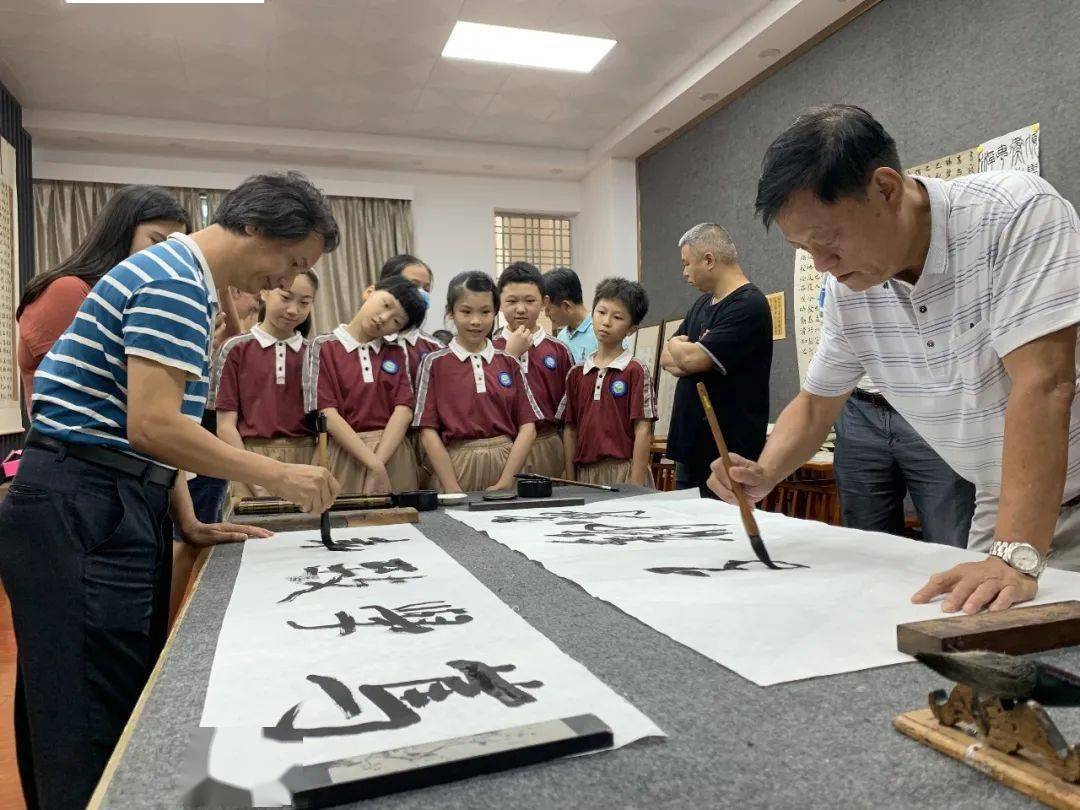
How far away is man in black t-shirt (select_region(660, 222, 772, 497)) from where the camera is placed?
2.51 m

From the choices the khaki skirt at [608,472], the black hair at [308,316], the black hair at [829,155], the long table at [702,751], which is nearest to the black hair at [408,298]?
the black hair at [308,316]

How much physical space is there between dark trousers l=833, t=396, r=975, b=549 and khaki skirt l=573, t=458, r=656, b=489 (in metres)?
0.71

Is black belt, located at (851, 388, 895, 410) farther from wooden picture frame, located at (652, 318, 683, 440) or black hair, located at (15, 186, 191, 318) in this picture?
wooden picture frame, located at (652, 318, 683, 440)

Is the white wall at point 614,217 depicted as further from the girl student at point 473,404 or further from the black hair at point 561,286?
the girl student at point 473,404

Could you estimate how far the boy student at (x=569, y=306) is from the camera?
343cm

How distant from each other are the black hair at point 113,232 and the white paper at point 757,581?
991 millimetres

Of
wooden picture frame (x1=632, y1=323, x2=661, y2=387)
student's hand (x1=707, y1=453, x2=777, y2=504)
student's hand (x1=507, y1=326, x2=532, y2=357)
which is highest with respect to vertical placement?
wooden picture frame (x1=632, y1=323, x2=661, y2=387)

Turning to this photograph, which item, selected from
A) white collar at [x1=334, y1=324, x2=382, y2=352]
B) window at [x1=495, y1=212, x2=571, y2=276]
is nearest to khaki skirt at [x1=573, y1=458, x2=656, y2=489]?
white collar at [x1=334, y1=324, x2=382, y2=352]

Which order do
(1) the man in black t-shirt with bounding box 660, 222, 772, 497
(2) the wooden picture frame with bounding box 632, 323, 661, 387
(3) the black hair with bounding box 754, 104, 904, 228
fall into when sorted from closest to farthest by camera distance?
(3) the black hair with bounding box 754, 104, 904, 228, (1) the man in black t-shirt with bounding box 660, 222, 772, 497, (2) the wooden picture frame with bounding box 632, 323, 661, 387

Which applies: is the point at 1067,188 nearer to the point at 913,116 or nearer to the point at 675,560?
the point at 913,116

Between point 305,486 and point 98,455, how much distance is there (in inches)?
11.5

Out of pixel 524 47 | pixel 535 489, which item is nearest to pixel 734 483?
pixel 535 489

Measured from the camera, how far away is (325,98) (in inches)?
209

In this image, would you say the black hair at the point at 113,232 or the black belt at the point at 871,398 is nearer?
the black hair at the point at 113,232
